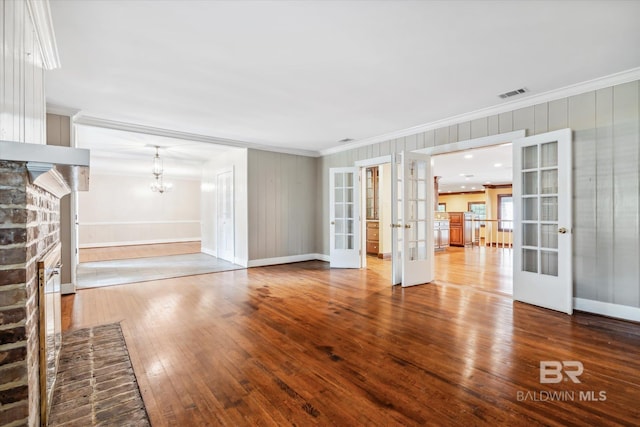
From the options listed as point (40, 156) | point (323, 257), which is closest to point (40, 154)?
point (40, 156)

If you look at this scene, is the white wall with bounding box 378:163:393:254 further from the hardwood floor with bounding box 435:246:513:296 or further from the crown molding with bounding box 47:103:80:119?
the crown molding with bounding box 47:103:80:119

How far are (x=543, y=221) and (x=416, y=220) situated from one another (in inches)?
64.1

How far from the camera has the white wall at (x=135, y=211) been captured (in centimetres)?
983

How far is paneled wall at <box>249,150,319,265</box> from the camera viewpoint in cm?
647

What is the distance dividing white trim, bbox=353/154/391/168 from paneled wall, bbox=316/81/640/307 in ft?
7.75

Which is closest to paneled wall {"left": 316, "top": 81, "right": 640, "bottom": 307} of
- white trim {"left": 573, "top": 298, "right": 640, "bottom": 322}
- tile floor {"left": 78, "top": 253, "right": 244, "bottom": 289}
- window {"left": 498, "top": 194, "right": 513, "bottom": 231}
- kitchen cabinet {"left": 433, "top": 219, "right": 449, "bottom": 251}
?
white trim {"left": 573, "top": 298, "right": 640, "bottom": 322}

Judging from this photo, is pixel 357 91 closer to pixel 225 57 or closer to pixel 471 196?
pixel 225 57

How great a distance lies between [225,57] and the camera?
2822 mm

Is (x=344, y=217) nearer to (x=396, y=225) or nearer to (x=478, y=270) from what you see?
(x=396, y=225)

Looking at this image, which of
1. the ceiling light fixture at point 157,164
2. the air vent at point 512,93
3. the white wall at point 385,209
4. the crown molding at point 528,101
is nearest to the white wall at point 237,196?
the ceiling light fixture at point 157,164

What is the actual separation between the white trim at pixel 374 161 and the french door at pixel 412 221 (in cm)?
66

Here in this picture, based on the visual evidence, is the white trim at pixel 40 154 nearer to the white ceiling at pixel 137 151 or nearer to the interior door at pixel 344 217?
the white ceiling at pixel 137 151

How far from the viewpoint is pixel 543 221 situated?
12.2 ft

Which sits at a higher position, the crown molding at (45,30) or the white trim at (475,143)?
the crown molding at (45,30)
